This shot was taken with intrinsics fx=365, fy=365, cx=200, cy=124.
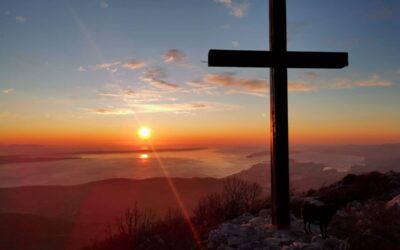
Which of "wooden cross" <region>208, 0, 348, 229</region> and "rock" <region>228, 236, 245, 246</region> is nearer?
"rock" <region>228, 236, 245, 246</region>

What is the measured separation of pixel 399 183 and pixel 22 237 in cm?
8961

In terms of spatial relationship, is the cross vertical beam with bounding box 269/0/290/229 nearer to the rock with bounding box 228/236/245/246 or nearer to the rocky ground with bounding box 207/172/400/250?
the rocky ground with bounding box 207/172/400/250

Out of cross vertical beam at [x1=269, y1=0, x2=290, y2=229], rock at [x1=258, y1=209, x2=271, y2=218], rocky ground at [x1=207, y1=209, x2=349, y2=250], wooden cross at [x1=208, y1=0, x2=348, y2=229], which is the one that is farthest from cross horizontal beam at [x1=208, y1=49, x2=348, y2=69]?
rock at [x1=258, y1=209, x2=271, y2=218]

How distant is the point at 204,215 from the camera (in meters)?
10.5

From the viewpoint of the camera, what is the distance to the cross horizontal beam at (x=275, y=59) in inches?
288

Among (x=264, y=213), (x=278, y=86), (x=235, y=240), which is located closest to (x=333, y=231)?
(x=264, y=213)

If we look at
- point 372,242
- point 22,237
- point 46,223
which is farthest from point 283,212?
point 46,223

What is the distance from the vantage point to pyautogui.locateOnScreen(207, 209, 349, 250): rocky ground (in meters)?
6.48

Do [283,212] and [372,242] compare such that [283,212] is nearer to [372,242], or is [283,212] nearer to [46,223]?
[372,242]

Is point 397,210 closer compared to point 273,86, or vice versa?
point 273,86

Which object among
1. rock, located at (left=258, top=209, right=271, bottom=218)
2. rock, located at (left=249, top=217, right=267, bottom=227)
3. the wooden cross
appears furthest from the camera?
rock, located at (left=258, top=209, right=271, bottom=218)

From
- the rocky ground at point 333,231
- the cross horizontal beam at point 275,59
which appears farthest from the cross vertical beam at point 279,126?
the rocky ground at point 333,231

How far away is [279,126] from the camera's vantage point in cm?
754

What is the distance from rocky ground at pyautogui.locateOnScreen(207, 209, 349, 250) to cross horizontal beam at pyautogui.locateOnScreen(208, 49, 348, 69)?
338 cm
